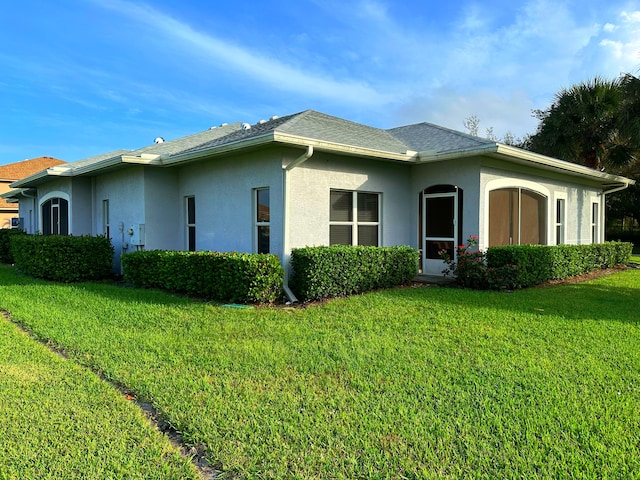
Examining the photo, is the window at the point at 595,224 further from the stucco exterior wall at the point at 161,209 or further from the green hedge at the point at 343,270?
the stucco exterior wall at the point at 161,209

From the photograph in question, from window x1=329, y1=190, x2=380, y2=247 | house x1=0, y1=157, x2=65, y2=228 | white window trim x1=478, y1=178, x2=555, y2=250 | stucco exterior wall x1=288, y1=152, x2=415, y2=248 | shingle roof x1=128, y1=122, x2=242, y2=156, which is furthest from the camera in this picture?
house x1=0, y1=157, x2=65, y2=228

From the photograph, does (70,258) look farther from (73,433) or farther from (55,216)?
(73,433)

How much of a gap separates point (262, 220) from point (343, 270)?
2.22 m

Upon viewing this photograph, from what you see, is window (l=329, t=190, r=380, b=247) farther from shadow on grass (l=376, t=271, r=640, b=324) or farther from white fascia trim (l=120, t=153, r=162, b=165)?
white fascia trim (l=120, t=153, r=162, b=165)

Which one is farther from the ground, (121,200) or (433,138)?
(433,138)

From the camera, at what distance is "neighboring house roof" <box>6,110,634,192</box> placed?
8625 millimetres

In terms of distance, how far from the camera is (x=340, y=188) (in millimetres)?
9625

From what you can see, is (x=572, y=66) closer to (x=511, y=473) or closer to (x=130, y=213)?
(x=130, y=213)

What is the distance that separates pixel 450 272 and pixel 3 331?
9.37 metres

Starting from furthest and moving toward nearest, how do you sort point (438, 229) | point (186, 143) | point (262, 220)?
point (186, 143), point (438, 229), point (262, 220)

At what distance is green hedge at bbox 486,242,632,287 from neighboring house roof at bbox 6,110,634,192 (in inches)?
90.0

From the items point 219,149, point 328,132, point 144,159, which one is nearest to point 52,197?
point 144,159

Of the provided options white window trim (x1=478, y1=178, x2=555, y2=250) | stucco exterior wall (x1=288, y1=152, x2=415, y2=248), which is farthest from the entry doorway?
white window trim (x1=478, y1=178, x2=555, y2=250)

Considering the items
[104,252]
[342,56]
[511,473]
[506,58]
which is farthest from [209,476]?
[506,58]
